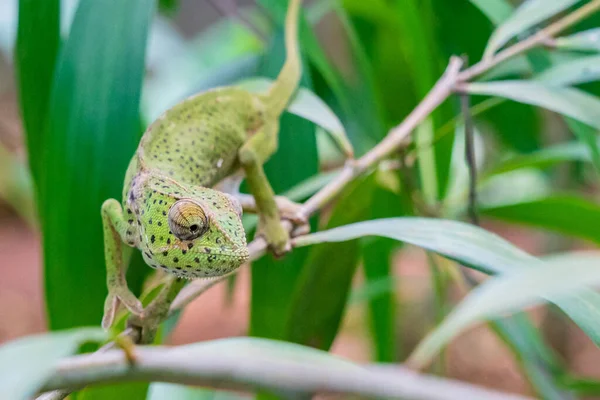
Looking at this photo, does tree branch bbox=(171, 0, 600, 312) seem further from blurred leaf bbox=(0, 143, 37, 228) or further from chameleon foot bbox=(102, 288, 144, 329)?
blurred leaf bbox=(0, 143, 37, 228)

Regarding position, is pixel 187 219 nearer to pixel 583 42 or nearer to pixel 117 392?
pixel 117 392

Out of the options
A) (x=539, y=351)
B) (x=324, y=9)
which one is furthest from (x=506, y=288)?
(x=324, y=9)

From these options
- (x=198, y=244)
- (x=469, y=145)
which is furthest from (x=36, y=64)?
(x=469, y=145)

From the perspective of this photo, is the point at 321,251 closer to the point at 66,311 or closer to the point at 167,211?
the point at 167,211

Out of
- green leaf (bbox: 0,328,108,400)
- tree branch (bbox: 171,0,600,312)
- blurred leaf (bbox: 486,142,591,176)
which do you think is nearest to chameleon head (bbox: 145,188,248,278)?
tree branch (bbox: 171,0,600,312)

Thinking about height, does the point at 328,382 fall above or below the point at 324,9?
below
